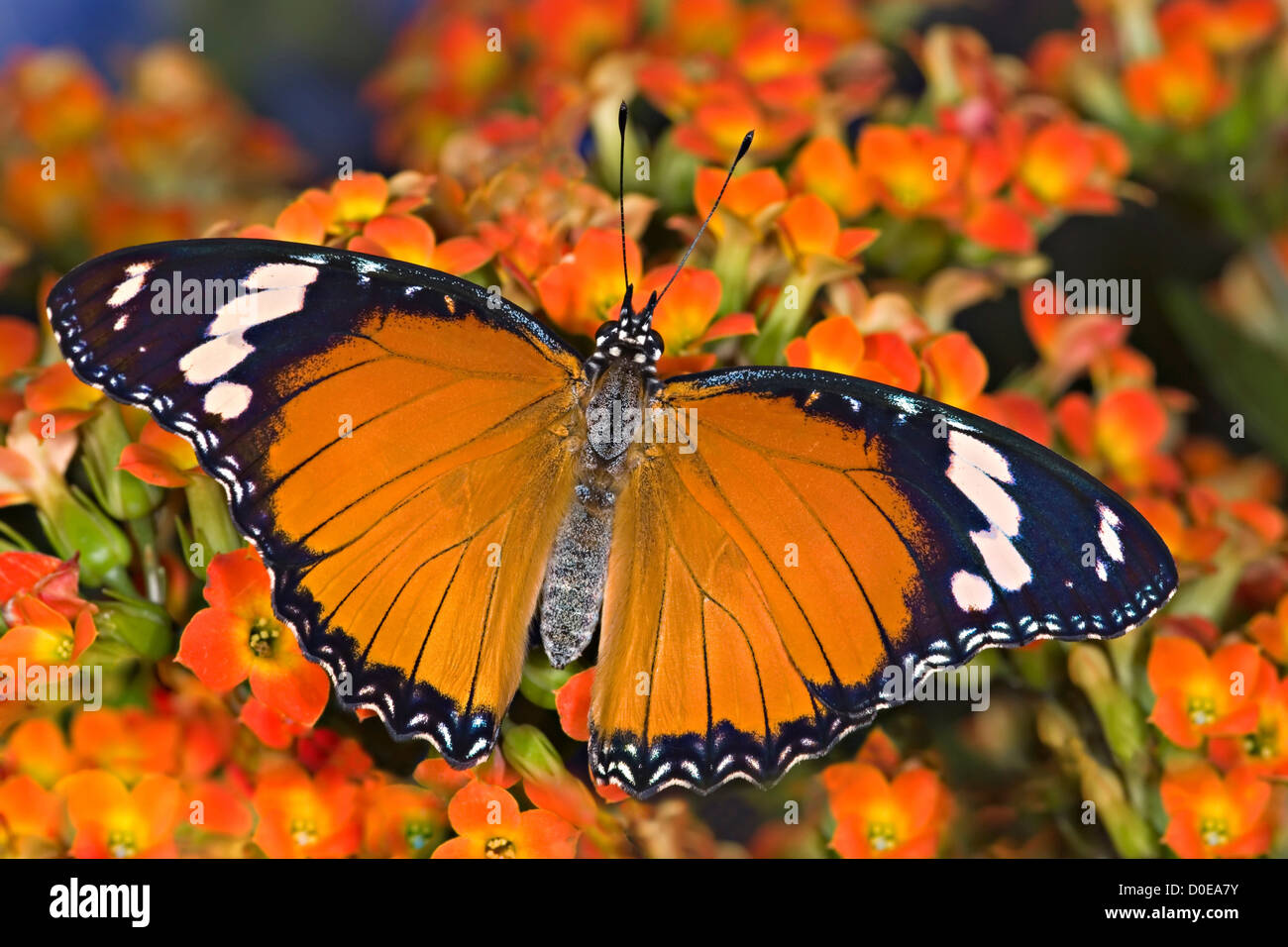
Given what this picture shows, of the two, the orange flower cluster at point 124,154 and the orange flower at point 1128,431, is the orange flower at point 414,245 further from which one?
the orange flower at point 1128,431

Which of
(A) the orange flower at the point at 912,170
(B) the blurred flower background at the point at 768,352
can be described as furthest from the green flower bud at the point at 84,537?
(A) the orange flower at the point at 912,170

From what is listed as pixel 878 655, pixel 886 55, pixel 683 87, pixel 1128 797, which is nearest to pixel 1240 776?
pixel 1128 797

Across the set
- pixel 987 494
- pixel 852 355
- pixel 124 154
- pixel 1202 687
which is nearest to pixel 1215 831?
pixel 1202 687

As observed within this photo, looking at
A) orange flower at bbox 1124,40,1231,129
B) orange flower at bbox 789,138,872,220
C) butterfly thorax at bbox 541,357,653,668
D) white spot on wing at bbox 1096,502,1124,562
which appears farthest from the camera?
orange flower at bbox 1124,40,1231,129

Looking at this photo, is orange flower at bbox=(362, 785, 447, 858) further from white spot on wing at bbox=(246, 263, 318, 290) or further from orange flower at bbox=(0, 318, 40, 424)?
orange flower at bbox=(0, 318, 40, 424)

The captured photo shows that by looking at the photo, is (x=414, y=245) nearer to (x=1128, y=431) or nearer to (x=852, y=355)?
(x=852, y=355)

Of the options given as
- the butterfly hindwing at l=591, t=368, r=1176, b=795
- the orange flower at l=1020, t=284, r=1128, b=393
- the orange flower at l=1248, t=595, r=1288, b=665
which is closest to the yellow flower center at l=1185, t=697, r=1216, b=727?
the orange flower at l=1248, t=595, r=1288, b=665
